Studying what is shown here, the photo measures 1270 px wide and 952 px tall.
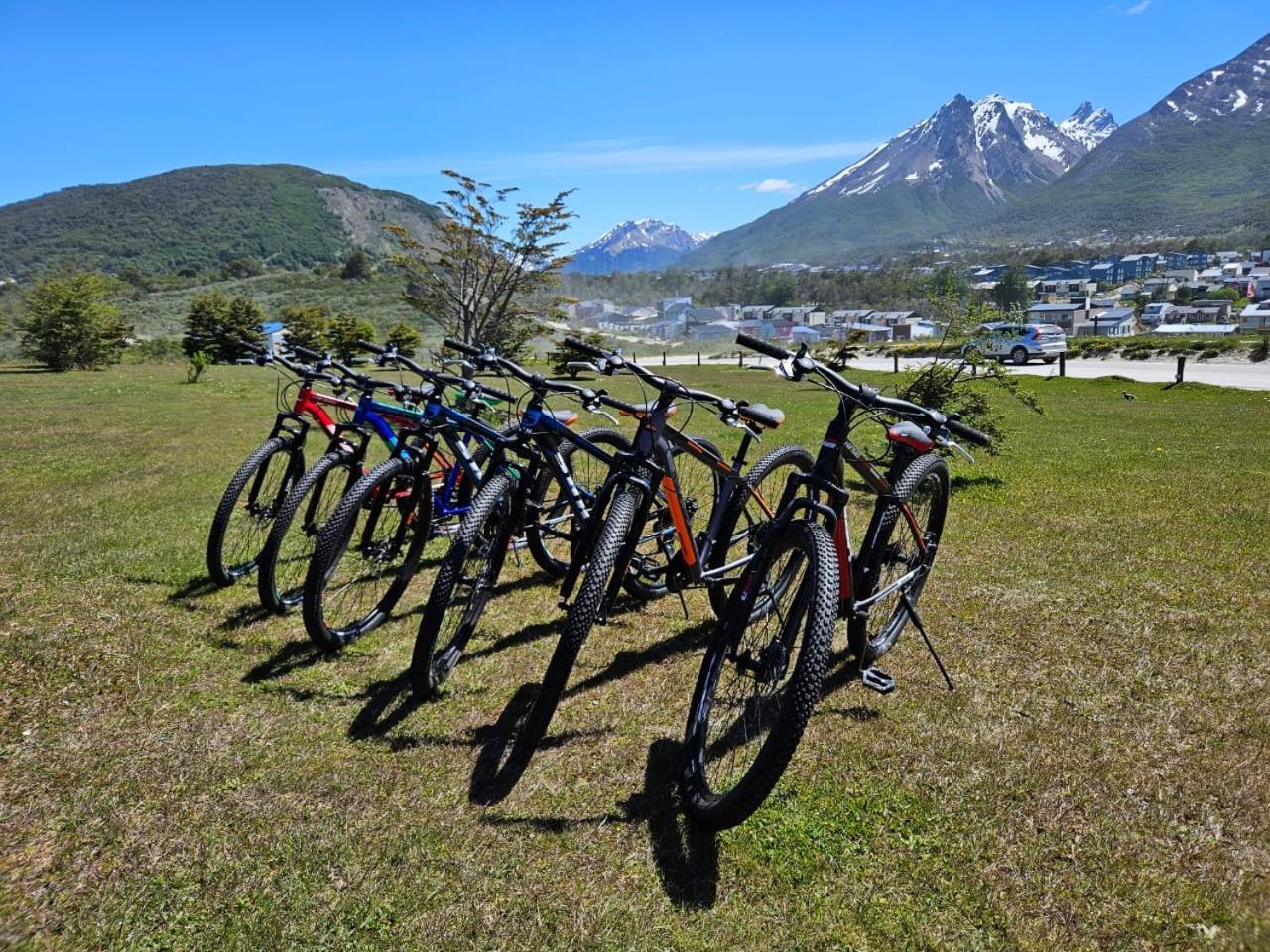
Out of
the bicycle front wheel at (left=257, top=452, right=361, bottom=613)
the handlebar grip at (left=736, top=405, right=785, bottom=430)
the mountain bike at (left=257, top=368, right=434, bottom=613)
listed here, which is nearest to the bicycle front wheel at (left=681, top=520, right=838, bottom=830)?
the handlebar grip at (left=736, top=405, right=785, bottom=430)

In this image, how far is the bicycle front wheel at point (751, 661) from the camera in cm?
256

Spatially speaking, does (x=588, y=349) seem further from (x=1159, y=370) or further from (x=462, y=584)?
(x=1159, y=370)

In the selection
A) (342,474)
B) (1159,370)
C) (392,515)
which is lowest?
(1159,370)

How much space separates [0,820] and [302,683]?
1280mm

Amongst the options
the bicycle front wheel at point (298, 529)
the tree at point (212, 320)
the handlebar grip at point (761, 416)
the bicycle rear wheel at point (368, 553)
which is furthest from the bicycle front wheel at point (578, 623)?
the tree at point (212, 320)

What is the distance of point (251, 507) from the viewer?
200 inches

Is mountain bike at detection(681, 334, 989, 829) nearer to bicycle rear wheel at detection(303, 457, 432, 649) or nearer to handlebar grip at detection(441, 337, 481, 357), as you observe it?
handlebar grip at detection(441, 337, 481, 357)

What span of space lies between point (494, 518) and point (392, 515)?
41.6 inches

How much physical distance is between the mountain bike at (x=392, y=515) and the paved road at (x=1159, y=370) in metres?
19.1

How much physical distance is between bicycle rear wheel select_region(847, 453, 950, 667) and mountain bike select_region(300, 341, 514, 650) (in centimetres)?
201

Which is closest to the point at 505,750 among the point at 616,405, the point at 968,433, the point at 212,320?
the point at 616,405

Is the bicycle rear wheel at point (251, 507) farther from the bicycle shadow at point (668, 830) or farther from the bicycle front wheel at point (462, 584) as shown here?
the bicycle shadow at point (668, 830)

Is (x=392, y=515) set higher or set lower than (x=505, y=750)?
higher

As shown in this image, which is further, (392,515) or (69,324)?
(69,324)
